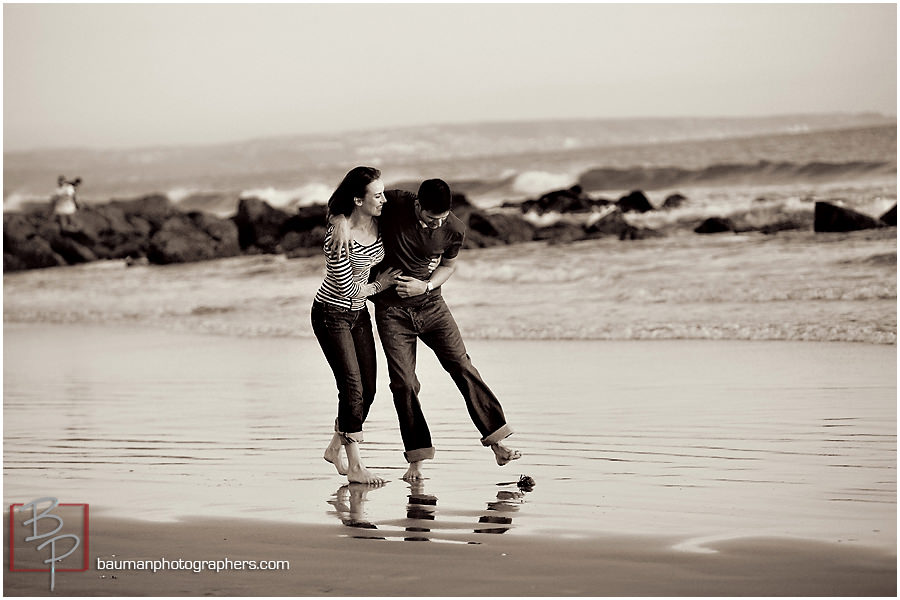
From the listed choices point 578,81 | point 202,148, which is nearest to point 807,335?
point 578,81

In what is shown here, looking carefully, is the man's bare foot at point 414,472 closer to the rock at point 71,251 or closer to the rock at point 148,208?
the rock at point 71,251

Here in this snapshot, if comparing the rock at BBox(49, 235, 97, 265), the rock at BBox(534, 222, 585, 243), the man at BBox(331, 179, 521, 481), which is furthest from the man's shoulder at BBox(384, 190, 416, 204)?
the rock at BBox(49, 235, 97, 265)

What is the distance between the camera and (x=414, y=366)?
14.2 feet

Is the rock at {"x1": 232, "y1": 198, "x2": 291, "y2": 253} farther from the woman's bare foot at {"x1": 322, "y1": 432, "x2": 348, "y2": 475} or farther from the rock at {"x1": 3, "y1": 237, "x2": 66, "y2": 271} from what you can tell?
the woman's bare foot at {"x1": 322, "y1": 432, "x2": 348, "y2": 475}

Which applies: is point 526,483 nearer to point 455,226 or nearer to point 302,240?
point 455,226

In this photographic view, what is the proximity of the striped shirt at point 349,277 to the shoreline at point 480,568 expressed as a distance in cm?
90

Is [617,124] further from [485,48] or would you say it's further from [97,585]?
[97,585]

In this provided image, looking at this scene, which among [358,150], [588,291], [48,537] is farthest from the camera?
[358,150]

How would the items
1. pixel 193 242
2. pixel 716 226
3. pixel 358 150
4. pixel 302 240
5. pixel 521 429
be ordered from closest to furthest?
pixel 521 429, pixel 716 226, pixel 193 242, pixel 302 240, pixel 358 150

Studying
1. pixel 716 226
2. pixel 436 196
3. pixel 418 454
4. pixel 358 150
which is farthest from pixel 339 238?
pixel 358 150

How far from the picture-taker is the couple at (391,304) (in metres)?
4.10

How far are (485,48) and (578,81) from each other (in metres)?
1.69

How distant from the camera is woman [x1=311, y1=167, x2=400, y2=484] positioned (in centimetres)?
409

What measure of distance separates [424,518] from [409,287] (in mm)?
828
